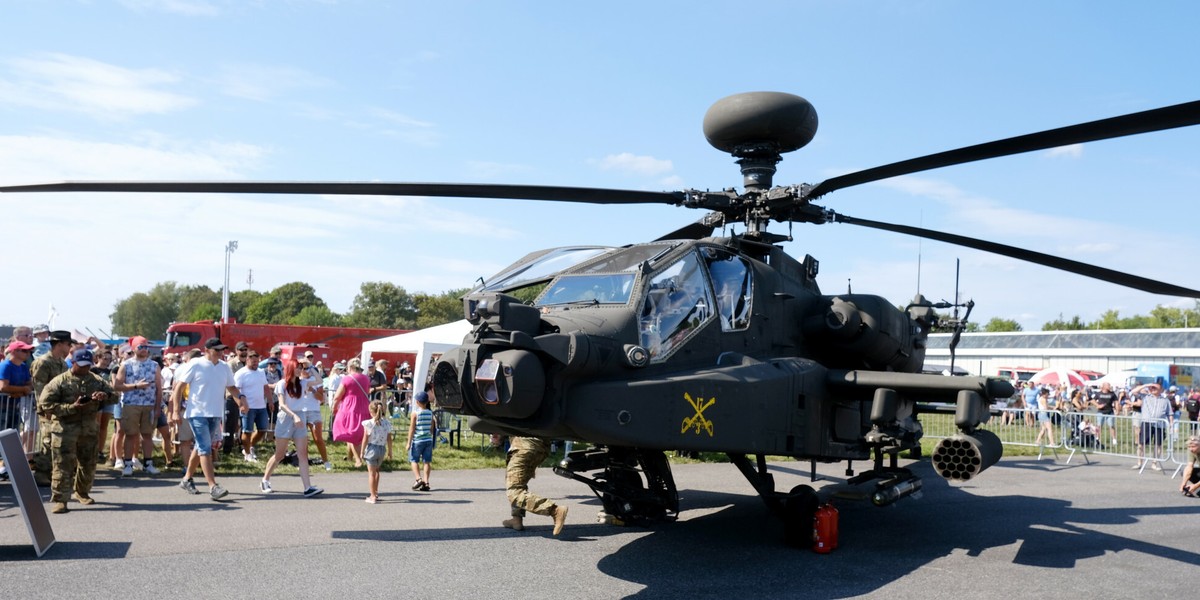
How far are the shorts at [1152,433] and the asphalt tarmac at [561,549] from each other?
529 centimetres

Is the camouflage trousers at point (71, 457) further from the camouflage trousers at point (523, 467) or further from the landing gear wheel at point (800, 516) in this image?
the landing gear wheel at point (800, 516)

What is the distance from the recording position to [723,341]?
288 inches

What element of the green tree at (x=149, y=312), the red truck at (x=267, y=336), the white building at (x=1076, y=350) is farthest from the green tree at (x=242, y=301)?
the white building at (x=1076, y=350)

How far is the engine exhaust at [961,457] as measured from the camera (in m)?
7.12

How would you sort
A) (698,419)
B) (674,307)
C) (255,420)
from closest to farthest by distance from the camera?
1. (698,419)
2. (674,307)
3. (255,420)

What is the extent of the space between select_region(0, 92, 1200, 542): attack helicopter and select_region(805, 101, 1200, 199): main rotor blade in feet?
0.04

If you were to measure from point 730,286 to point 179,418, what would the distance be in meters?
7.93

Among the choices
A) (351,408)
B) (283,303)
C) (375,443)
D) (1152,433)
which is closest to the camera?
→ (375,443)

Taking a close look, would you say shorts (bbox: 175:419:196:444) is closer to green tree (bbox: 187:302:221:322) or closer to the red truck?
the red truck

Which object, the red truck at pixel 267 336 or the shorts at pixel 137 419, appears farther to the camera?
the red truck at pixel 267 336

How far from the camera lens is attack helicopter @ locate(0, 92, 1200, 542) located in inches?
237

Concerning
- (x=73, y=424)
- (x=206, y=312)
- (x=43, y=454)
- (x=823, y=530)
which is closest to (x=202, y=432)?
(x=73, y=424)

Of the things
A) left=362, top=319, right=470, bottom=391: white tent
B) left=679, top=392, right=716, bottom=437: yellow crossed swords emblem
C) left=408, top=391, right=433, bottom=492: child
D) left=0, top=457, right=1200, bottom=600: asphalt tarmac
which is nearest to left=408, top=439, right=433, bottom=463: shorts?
left=408, top=391, right=433, bottom=492: child

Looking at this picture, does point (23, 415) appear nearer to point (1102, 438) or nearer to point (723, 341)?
point (723, 341)
